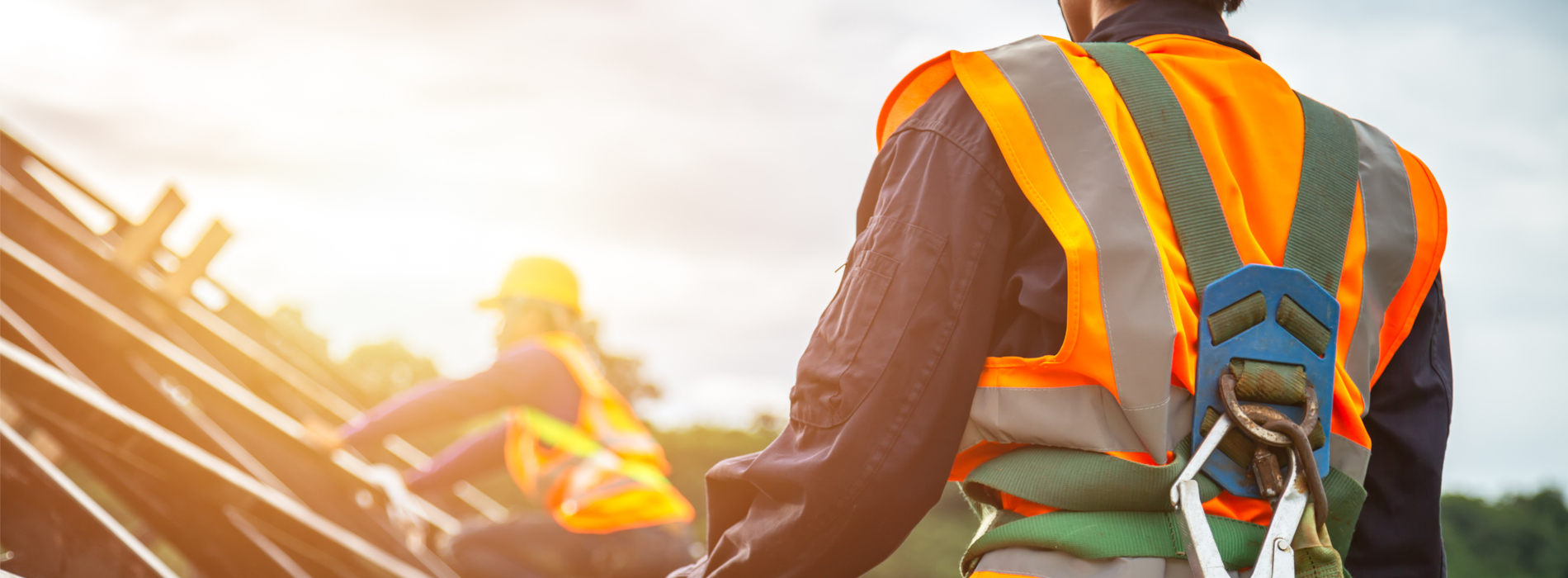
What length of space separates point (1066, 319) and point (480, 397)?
12.9ft

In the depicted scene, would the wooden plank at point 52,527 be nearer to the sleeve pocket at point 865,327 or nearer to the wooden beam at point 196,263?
the sleeve pocket at point 865,327

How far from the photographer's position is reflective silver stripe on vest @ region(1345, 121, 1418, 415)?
1.30 m

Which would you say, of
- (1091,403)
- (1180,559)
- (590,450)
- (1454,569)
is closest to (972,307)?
(1091,403)

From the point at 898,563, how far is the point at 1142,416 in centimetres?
908

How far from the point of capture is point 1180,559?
1134 millimetres

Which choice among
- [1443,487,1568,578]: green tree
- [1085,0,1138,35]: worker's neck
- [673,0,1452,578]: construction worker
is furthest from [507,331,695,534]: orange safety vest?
[1443,487,1568,578]: green tree

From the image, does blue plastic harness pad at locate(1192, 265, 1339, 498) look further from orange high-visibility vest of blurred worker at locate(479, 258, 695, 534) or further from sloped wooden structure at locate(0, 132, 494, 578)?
orange high-visibility vest of blurred worker at locate(479, 258, 695, 534)

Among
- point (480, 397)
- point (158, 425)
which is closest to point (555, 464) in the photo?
point (480, 397)

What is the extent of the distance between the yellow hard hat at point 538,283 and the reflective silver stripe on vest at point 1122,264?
4421mm

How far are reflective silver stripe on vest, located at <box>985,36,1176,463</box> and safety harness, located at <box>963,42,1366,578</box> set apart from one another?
0.06 meters

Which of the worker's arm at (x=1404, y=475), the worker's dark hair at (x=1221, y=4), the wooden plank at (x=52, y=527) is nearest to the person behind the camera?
the worker's arm at (x=1404, y=475)

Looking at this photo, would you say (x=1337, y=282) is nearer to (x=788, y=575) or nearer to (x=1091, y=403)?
(x=1091, y=403)

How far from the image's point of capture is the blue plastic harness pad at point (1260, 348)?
115 centimetres

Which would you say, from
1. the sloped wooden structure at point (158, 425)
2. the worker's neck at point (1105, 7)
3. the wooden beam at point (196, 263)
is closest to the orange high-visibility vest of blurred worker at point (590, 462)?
the sloped wooden structure at point (158, 425)
